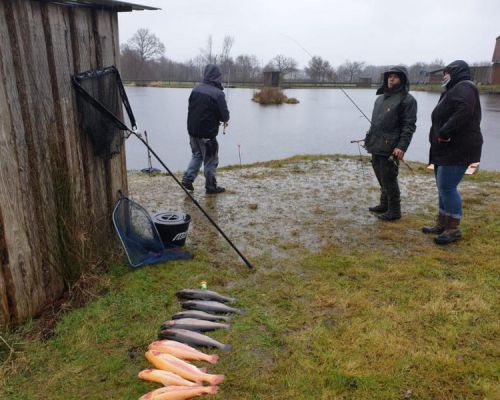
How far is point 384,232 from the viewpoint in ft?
16.9

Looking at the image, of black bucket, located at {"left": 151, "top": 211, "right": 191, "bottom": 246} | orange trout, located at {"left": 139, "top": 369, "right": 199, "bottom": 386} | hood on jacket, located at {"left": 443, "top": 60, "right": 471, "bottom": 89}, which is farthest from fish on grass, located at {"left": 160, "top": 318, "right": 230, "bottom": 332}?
hood on jacket, located at {"left": 443, "top": 60, "right": 471, "bottom": 89}

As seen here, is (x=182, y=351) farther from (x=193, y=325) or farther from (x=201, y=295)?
(x=201, y=295)

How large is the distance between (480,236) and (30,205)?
15.7ft

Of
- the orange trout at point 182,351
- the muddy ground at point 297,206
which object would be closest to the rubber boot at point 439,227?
the muddy ground at point 297,206

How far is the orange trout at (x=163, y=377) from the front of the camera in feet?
8.38

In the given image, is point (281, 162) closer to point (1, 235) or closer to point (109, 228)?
point (109, 228)

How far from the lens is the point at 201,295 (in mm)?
3576

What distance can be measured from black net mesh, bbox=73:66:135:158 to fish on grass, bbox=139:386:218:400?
227cm

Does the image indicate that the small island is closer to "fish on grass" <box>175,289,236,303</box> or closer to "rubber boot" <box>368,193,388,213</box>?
"rubber boot" <box>368,193,388,213</box>

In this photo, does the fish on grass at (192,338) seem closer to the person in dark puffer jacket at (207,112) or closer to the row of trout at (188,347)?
the row of trout at (188,347)

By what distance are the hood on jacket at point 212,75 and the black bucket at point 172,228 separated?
2.61 meters

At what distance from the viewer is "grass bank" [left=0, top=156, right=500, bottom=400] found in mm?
2613

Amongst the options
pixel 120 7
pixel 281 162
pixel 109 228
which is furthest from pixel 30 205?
pixel 281 162

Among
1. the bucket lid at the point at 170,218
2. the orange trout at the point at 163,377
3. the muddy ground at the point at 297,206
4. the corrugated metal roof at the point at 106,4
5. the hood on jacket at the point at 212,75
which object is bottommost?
the muddy ground at the point at 297,206
